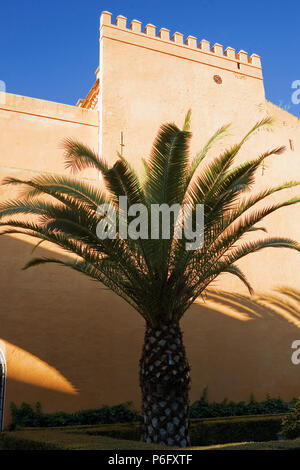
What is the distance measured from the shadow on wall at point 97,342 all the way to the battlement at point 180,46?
5447 mm

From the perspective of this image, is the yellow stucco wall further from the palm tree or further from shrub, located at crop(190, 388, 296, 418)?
the palm tree

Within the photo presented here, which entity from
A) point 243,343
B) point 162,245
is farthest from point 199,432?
point 162,245

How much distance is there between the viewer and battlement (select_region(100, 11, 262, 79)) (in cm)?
1077

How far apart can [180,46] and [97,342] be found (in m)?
7.44

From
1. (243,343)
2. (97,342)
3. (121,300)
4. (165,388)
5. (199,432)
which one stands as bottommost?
(199,432)

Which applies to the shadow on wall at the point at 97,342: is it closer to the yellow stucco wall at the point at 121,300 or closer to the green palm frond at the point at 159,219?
the yellow stucco wall at the point at 121,300

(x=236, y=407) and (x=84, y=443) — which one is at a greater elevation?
(x=236, y=407)

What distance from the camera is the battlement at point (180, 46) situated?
10766 mm

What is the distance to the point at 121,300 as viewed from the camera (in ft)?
30.3

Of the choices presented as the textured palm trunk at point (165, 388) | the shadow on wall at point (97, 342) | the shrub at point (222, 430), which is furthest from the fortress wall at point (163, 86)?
the shrub at point (222, 430)

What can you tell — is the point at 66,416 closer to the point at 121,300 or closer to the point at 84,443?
the point at 121,300

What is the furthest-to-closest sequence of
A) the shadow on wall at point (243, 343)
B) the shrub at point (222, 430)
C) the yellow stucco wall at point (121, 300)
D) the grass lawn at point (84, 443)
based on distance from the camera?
the shadow on wall at point (243, 343)
the yellow stucco wall at point (121, 300)
the shrub at point (222, 430)
the grass lawn at point (84, 443)

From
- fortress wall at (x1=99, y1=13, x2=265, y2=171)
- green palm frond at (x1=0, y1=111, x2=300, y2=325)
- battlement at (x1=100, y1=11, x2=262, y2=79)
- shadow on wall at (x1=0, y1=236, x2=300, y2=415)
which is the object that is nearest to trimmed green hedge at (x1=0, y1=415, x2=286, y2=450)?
shadow on wall at (x1=0, y1=236, x2=300, y2=415)
